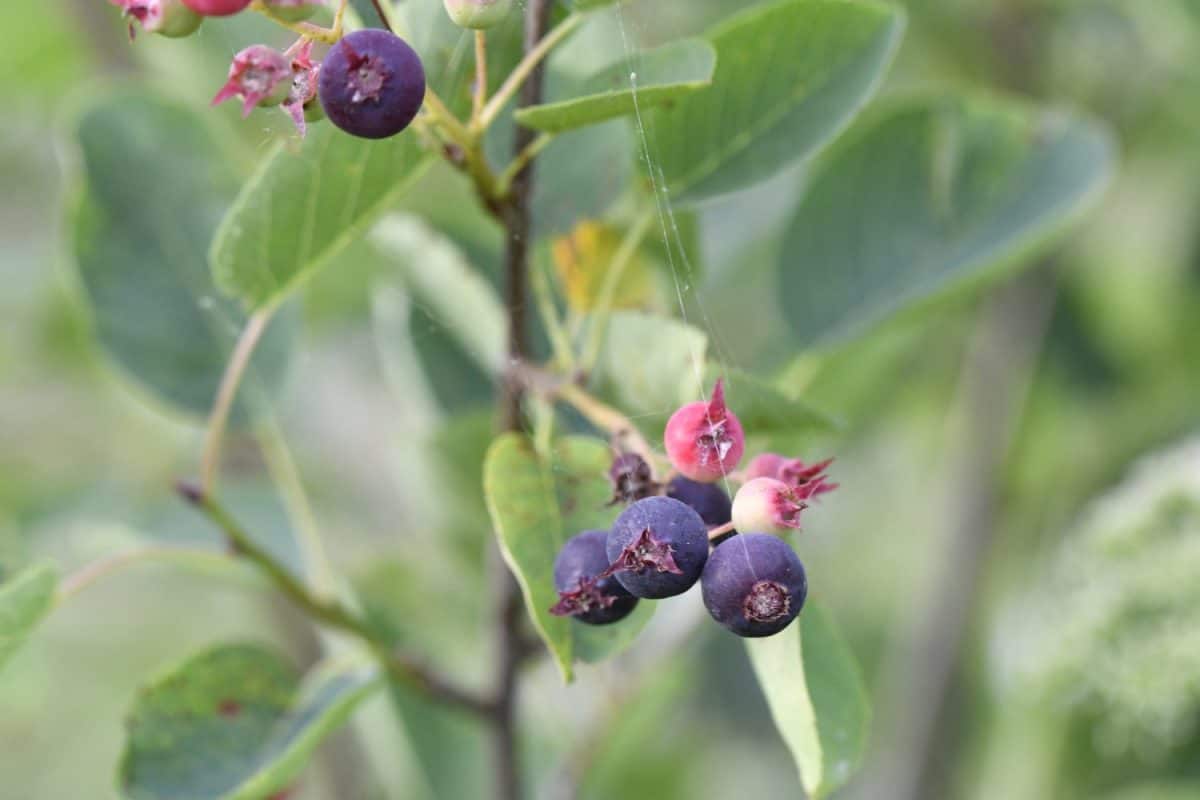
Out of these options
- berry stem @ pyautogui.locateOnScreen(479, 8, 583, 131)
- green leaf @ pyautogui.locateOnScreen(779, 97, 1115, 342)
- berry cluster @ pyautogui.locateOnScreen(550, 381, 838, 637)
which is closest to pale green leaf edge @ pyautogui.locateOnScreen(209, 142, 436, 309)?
berry stem @ pyautogui.locateOnScreen(479, 8, 583, 131)

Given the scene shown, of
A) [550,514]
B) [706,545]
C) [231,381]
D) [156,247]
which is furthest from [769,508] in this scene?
[156,247]

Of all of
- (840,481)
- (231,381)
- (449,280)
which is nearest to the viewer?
(231,381)

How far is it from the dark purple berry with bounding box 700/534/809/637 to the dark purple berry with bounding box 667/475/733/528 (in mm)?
96

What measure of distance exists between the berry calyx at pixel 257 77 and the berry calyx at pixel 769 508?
0.36 m

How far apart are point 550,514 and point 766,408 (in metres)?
0.19

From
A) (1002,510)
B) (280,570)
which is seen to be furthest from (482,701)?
(1002,510)

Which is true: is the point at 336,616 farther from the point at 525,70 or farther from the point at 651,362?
the point at 525,70

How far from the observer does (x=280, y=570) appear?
130 cm

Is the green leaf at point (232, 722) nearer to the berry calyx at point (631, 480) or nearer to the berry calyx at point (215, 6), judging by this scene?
the berry calyx at point (631, 480)

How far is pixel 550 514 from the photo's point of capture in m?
1.01

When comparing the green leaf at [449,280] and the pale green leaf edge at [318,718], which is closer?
the pale green leaf edge at [318,718]

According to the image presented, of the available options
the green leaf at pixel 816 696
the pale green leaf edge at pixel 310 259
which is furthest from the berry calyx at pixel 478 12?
the green leaf at pixel 816 696

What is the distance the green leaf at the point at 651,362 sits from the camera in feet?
3.41

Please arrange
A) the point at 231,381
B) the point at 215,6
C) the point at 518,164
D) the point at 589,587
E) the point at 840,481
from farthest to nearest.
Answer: the point at 840,481, the point at 231,381, the point at 518,164, the point at 589,587, the point at 215,6
